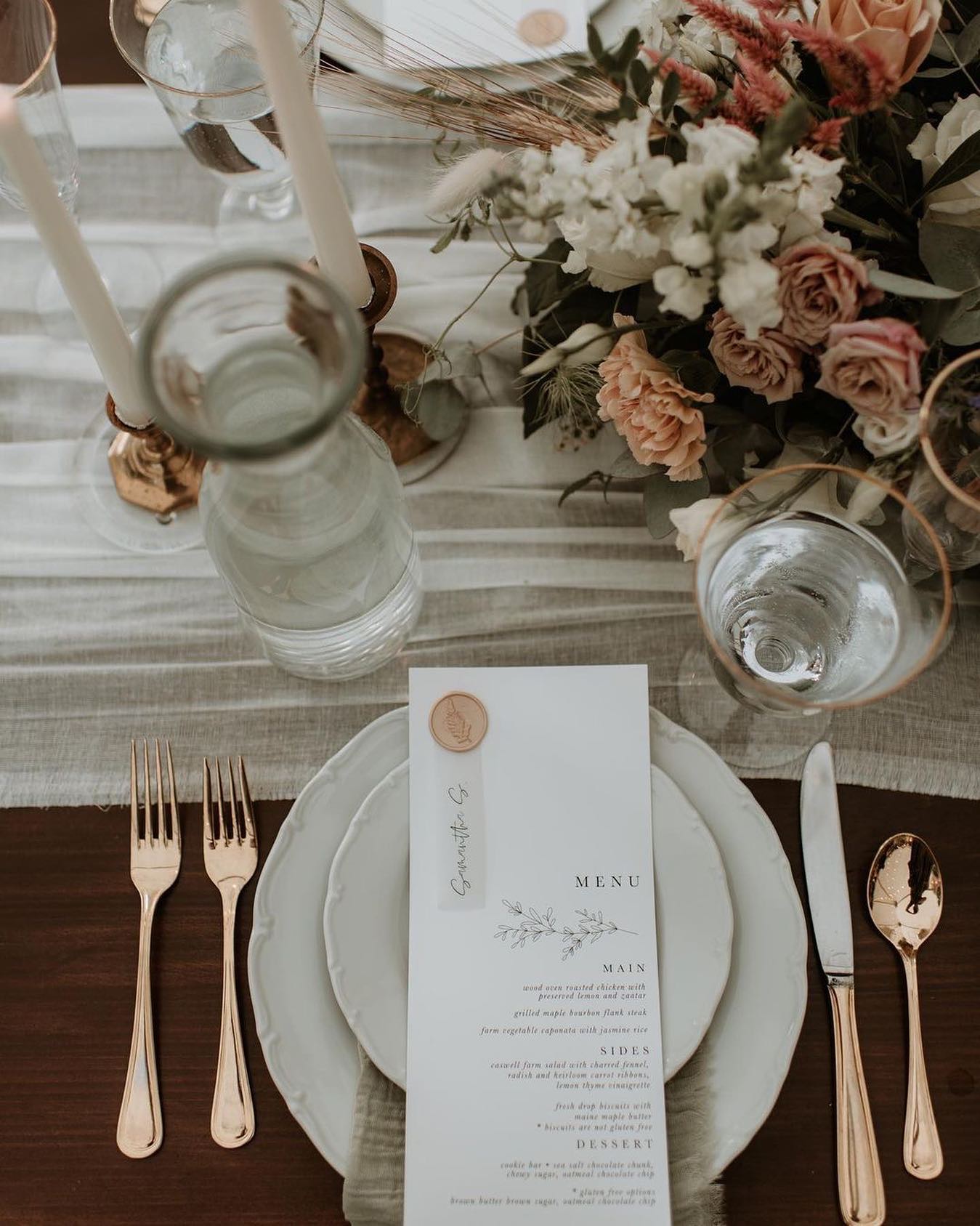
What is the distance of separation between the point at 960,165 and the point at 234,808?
26.1 inches

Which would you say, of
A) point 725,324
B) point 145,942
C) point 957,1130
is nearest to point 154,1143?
point 145,942

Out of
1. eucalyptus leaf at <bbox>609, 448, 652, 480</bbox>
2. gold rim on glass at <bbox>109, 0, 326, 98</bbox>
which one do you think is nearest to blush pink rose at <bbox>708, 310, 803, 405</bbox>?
eucalyptus leaf at <bbox>609, 448, 652, 480</bbox>

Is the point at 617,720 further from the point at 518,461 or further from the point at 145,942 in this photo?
the point at 145,942

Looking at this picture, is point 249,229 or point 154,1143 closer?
point 154,1143

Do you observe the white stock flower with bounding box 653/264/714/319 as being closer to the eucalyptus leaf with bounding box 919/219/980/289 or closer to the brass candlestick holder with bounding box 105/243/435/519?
the eucalyptus leaf with bounding box 919/219/980/289

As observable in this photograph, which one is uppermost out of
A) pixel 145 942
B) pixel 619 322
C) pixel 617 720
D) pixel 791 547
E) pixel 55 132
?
pixel 55 132

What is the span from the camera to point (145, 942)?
0.72 meters

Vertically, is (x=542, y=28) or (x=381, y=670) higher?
(x=542, y=28)

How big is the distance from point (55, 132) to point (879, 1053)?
95 cm

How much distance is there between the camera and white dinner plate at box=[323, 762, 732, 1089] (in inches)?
25.7

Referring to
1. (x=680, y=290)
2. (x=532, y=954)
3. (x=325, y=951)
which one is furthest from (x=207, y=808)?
(x=680, y=290)

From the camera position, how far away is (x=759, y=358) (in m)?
0.62

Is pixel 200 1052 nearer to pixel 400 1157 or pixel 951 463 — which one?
pixel 400 1157

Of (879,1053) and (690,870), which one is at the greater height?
(690,870)
